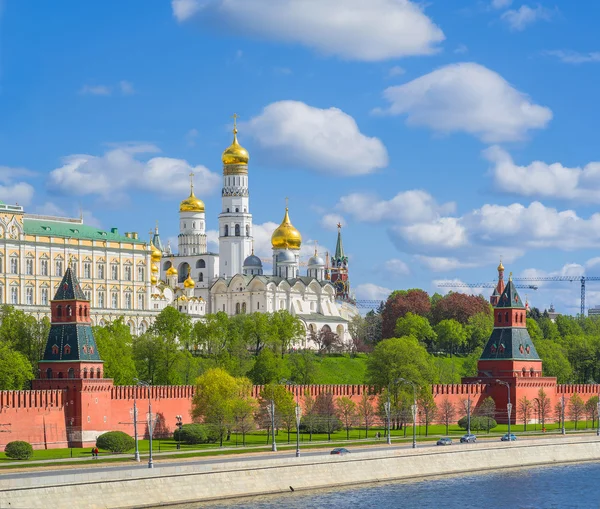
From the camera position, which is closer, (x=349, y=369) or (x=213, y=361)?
(x=213, y=361)

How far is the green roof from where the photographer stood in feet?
431

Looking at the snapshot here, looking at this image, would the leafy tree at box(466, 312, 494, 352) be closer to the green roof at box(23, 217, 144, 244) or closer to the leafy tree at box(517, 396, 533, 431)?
the green roof at box(23, 217, 144, 244)

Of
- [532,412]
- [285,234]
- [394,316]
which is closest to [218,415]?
[532,412]

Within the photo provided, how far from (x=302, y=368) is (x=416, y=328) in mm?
29604

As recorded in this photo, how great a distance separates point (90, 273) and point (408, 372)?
4747 centimetres

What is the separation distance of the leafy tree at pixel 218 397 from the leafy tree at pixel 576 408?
79.7 ft

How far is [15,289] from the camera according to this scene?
12669cm

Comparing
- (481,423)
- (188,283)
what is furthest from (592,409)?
(188,283)

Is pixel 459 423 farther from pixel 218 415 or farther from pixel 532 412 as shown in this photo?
pixel 218 415

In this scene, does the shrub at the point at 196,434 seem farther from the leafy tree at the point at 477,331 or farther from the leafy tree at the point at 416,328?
the leafy tree at the point at 477,331

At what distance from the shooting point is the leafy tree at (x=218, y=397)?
8231 cm

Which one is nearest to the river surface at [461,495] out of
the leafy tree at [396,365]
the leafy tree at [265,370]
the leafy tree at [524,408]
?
the leafy tree at [396,365]

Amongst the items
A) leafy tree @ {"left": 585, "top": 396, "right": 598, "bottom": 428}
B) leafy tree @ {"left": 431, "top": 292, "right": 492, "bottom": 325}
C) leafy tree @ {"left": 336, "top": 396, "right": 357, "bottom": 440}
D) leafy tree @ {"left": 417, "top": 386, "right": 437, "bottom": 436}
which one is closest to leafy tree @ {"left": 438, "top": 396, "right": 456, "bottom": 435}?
leafy tree @ {"left": 417, "top": 386, "right": 437, "bottom": 436}

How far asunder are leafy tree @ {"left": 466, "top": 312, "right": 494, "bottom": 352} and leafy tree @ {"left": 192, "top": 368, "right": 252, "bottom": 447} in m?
58.5
